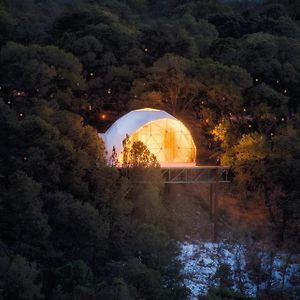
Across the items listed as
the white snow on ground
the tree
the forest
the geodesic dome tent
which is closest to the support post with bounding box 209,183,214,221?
the forest

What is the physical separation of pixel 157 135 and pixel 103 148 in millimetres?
3498

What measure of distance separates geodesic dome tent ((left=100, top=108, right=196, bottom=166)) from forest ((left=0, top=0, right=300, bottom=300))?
1247 millimetres

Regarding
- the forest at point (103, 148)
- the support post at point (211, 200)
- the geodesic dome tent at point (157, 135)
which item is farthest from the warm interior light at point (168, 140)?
the support post at point (211, 200)

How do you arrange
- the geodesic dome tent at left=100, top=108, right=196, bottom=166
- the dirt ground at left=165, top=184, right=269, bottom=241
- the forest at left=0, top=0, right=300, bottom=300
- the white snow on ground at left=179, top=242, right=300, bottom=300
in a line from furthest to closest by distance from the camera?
the geodesic dome tent at left=100, top=108, right=196, bottom=166, the dirt ground at left=165, top=184, right=269, bottom=241, the white snow on ground at left=179, top=242, right=300, bottom=300, the forest at left=0, top=0, right=300, bottom=300

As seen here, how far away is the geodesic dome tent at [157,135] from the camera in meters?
21.5

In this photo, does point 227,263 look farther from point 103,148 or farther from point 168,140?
point 168,140

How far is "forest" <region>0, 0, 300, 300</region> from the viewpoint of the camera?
15.4 metres

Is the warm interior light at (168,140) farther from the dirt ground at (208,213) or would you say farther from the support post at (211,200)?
the support post at (211,200)

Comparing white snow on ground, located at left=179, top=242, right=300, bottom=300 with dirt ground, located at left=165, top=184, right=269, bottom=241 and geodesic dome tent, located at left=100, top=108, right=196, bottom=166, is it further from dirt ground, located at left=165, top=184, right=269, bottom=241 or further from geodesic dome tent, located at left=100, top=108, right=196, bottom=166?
geodesic dome tent, located at left=100, top=108, right=196, bottom=166

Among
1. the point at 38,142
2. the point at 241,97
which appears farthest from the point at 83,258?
the point at 241,97

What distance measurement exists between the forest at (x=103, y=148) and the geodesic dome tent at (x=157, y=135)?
1247mm

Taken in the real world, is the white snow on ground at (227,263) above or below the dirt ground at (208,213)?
below

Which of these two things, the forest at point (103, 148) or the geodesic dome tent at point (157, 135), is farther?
the geodesic dome tent at point (157, 135)

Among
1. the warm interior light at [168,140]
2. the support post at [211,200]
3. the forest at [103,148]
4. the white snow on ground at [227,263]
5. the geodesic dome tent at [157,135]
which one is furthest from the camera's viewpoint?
the warm interior light at [168,140]
